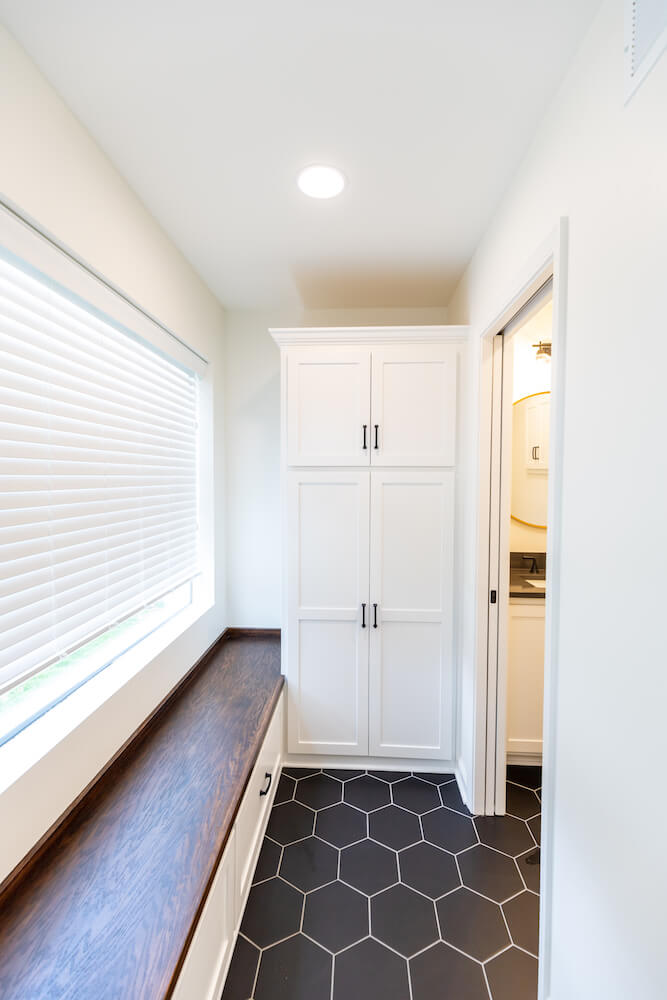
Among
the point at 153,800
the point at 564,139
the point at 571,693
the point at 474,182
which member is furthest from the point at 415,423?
the point at 153,800

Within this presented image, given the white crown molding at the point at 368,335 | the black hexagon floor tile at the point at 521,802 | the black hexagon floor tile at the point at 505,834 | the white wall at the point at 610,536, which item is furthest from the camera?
the white crown molding at the point at 368,335

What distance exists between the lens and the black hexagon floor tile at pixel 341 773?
7.00 ft

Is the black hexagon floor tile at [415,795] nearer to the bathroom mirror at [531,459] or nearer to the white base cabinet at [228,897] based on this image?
the white base cabinet at [228,897]

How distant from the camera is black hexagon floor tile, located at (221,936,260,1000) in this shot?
3.96 feet

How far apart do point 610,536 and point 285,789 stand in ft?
6.31

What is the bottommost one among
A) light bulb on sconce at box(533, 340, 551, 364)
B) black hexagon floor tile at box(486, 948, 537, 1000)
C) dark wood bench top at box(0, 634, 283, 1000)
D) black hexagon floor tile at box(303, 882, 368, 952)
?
black hexagon floor tile at box(486, 948, 537, 1000)

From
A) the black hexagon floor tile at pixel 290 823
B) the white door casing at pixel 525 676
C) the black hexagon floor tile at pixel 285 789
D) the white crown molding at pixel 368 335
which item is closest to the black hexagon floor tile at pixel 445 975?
the black hexagon floor tile at pixel 290 823

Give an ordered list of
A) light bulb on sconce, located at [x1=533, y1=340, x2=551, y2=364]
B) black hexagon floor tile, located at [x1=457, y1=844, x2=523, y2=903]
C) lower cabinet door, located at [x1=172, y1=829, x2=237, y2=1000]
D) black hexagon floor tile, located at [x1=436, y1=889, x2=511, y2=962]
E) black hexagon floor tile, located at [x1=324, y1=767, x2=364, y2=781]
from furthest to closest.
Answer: light bulb on sconce, located at [x1=533, y1=340, x2=551, y2=364] < black hexagon floor tile, located at [x1=324, y1=767, x2=364, y2=781] < black hexagon floor tile, located at [x1=457, y1=844, x2=523, y2=903] < black hexagon floor tile, located at [x1=436, y1=889, x2=511, y2=962] < lower cabinet door, located at [x1=172, y1=829, x2=237, y2=1000]

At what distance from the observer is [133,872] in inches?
42.1

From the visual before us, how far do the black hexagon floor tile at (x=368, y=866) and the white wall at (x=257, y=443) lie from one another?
120cm

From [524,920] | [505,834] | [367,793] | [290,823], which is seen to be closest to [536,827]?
[505,834]

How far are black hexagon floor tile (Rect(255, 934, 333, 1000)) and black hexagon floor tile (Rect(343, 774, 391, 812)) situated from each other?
626 millimetres

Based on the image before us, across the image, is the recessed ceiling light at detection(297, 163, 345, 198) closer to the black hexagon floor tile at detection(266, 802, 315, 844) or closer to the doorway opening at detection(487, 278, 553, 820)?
the doorway opening at detection(487, 278, 553, 820)

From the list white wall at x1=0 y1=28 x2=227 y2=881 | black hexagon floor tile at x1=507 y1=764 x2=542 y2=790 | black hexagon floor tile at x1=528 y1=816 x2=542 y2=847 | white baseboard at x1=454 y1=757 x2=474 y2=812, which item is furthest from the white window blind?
black hexagon floor tile at x1=507 y1=764 x2=542 y2=790
